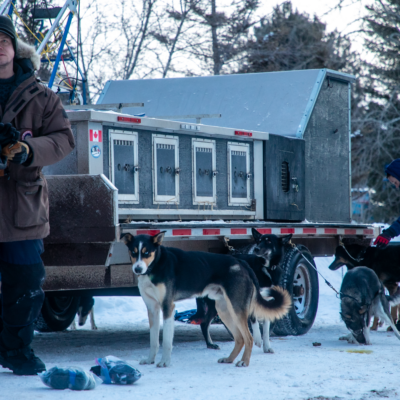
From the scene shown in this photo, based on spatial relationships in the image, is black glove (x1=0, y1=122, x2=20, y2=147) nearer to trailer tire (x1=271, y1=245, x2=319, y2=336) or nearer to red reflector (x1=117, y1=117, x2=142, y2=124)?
red reflector (x1=117, y1=117, x2=142, y2=124)

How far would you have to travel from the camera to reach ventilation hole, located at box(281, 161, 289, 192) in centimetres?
787

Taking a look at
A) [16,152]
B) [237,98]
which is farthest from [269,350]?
[237,98]

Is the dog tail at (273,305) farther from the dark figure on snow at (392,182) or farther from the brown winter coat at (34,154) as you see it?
the dark figure on snow at (392,182)

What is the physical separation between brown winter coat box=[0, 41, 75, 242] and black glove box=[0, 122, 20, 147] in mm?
155

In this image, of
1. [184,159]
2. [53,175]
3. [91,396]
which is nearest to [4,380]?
[91,396]

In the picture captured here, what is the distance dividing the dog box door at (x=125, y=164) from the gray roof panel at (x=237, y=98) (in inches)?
107

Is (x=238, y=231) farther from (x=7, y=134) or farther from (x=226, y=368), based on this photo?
(x=7, y=134)

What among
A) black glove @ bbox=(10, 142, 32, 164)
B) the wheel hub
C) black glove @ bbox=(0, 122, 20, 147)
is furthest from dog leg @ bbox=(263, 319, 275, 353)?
black glove @ bbox=(0, 122, 20, 147)

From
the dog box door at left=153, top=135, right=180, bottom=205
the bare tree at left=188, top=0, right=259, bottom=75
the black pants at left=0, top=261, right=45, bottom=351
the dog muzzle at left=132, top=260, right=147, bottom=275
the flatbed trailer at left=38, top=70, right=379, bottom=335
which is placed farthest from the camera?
the bare tree at left=188, top=0, right=259, bottom=75

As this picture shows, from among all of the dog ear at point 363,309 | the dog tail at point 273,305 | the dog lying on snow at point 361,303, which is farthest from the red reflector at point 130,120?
the dog ear at point 363,309

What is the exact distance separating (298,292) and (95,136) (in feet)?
11.4

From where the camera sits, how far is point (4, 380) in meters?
4.10

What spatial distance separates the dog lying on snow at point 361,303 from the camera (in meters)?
6.81

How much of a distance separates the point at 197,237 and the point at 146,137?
1097mm
